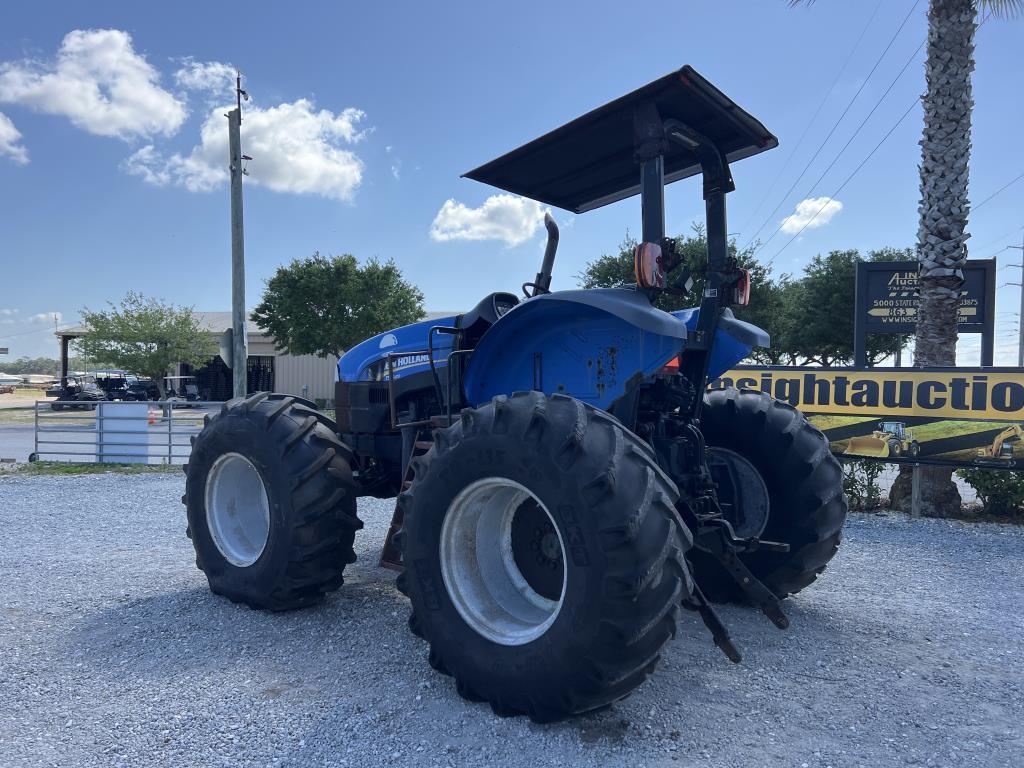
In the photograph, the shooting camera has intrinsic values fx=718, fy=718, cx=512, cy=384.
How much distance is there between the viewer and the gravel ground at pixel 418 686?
2881mm

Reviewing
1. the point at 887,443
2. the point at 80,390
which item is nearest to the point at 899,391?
the point at 887,443

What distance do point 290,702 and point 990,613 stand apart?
4459mm

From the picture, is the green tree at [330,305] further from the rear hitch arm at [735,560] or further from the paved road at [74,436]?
the rear hitch arm at [735,560]

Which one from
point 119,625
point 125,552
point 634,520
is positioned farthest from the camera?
point 125,552

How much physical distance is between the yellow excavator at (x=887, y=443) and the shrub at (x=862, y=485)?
39 cm

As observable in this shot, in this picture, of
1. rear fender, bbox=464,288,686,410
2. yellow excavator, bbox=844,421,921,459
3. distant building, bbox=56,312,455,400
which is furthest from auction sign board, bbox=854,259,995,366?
distant building, bbox=56,312,455,400

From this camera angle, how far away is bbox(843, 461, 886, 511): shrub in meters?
8.66

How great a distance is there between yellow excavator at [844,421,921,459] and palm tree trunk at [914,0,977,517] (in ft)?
3.94

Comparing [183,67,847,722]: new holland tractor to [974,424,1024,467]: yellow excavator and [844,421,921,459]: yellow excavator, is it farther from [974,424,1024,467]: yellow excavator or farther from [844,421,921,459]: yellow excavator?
[974,424,1024,467]: yellow excavator

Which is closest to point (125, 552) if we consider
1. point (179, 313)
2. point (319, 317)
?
point (319, 317)

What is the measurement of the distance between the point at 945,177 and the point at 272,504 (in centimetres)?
891

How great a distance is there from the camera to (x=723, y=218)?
4160mm

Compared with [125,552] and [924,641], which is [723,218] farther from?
[125,552]

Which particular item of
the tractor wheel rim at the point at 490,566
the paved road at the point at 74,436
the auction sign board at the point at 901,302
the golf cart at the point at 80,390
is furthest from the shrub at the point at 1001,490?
the golf cart at the point at 80,390
